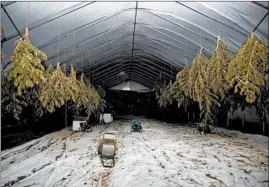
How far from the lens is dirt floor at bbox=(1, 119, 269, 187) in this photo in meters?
4.57

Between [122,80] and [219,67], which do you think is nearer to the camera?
[219,67]

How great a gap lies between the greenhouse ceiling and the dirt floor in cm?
238

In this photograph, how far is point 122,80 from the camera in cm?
1573

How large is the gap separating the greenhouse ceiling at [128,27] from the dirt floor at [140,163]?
93.6 inches

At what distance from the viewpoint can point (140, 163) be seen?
5621mm

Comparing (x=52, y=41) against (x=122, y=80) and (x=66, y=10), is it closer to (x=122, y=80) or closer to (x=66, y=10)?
(x=66, y=10)

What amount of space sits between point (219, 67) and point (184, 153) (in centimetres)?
260

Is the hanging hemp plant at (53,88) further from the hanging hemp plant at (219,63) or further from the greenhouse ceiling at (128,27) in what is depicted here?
the hanging hemp plant at (219,63)

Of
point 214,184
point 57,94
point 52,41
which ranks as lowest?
point 214,184

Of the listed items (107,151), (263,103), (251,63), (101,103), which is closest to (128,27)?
(107,151)

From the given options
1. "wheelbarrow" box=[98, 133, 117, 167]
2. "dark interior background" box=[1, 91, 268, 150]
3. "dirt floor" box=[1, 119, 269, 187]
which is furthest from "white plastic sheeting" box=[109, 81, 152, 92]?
"wheelbarrow" box=[98, 133, 117, 167]

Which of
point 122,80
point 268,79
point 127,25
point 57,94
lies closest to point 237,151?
point 268,79

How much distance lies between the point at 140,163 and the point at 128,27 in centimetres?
342

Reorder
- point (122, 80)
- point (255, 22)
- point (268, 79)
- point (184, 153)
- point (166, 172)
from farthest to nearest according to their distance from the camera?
point (122, 80) < point (184, 153) < point (166, 172) < point (255, 22) < point (268, 79)
